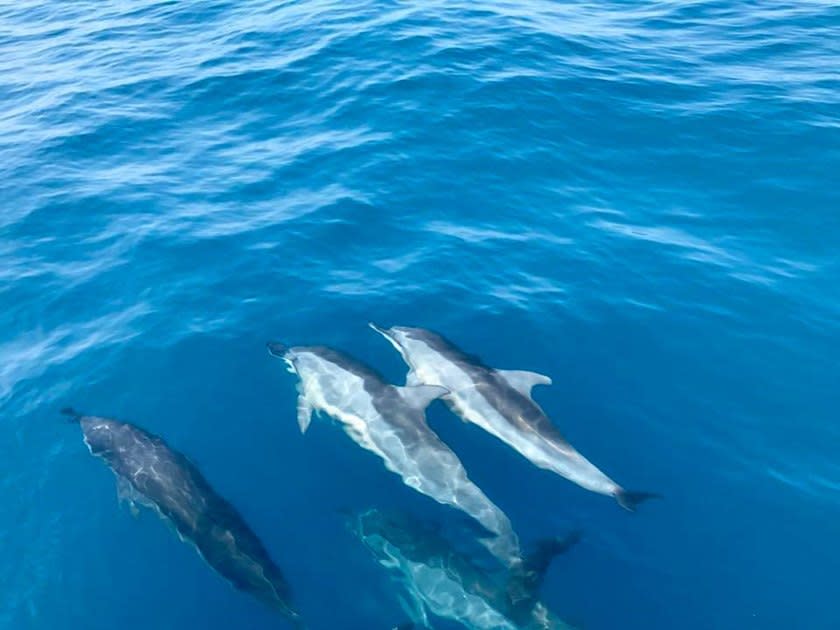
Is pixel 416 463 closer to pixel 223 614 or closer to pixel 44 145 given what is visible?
pixel 223 614

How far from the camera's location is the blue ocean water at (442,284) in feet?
44.4

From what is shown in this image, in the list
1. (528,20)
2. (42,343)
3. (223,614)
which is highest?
(528,20)

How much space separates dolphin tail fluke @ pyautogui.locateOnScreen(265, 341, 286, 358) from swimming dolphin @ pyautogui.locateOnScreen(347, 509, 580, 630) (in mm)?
4966

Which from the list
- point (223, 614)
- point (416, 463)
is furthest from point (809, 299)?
point (223, 614)

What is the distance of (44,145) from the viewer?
88.3ft

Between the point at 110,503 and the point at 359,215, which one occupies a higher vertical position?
the point at 359,215

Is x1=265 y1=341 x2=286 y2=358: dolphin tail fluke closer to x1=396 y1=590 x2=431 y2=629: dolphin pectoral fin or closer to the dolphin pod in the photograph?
the dolphin pod

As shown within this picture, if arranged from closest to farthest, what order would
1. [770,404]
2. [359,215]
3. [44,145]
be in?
[770,404] → [359,215] → [44,145]

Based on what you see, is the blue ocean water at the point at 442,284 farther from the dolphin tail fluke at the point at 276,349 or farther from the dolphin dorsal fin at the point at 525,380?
the dolphin dorsal fin at the point at 525,380

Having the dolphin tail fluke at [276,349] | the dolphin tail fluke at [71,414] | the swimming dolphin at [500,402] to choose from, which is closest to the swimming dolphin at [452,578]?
the swimming dolphin at [500,402]

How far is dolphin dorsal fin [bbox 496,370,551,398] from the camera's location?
52.4 feet

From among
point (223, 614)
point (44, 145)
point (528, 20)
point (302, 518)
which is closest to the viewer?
point (223, 614)

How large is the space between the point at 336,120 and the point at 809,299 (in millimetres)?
16233

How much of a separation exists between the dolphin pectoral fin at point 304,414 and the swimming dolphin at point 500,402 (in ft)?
7.43
